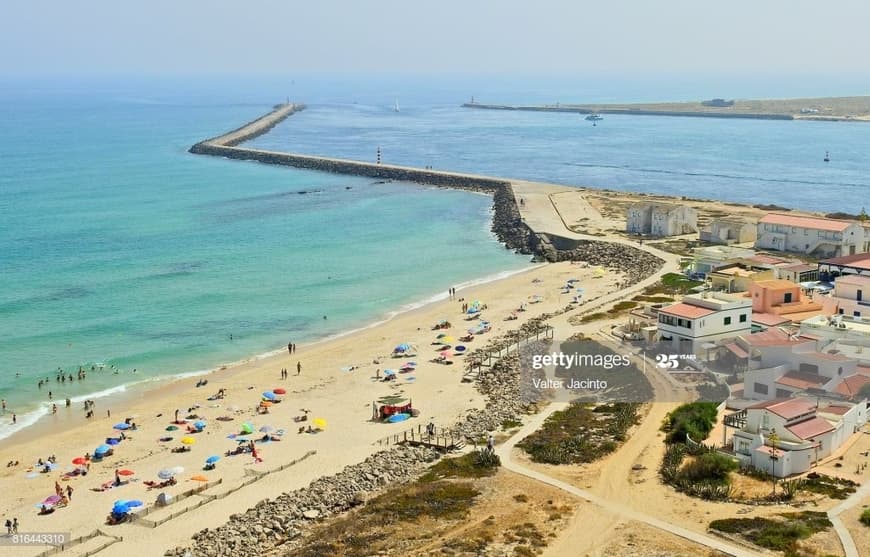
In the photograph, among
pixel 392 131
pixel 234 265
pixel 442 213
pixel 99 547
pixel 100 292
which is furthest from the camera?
pixel 392 131

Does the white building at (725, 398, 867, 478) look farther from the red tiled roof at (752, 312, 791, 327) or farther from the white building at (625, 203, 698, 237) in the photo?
the white building at (625, 203, 698, 237)

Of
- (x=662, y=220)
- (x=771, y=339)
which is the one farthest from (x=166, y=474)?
(x=662, y=220)

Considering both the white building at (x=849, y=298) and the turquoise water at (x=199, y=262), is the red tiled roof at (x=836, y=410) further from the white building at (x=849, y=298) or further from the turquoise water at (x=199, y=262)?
the turquoise water at (x=199, y=262)

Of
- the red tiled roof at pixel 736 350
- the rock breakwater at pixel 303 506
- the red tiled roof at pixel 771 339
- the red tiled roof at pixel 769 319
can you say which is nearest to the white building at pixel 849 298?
the red tiled roof at pixel 769 319

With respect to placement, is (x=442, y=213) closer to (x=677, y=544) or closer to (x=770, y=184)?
(x=770, y=184)

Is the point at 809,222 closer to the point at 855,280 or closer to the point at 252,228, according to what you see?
the point at 855,280

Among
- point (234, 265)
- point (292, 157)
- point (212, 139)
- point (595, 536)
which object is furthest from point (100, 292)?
point (212, 139)
